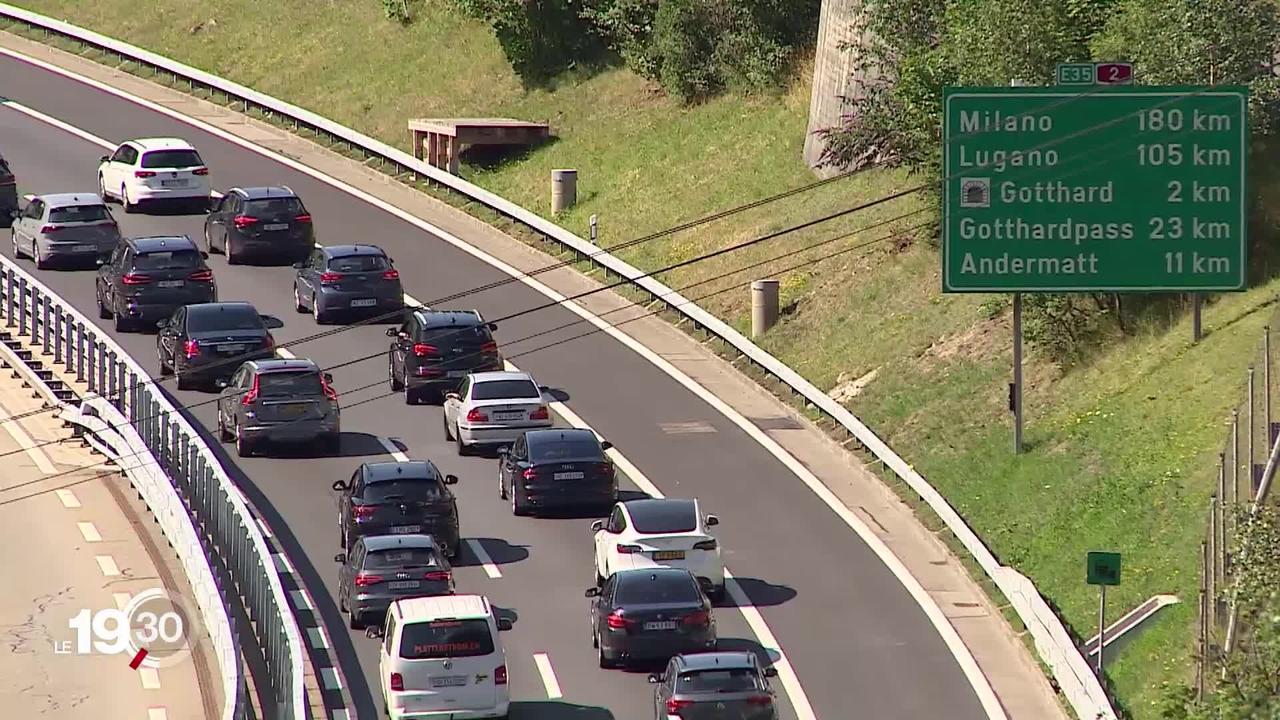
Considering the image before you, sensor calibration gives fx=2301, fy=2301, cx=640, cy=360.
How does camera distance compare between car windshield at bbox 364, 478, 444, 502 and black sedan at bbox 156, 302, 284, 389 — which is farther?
black sedan at bbox 156, 302, 284, 389

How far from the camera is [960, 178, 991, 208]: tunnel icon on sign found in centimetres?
3747

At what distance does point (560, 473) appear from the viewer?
36.9m

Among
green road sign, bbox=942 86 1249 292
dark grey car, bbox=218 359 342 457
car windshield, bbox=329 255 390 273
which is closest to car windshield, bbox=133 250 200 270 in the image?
car windshield, bbox=329 255 390 273

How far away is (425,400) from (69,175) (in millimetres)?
20140

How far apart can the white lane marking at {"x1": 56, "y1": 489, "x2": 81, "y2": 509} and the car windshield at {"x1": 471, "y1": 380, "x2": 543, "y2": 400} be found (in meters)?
7.12

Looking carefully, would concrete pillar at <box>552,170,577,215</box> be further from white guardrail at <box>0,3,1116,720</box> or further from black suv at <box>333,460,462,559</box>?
black suv at <box>333,460,462,559</box>

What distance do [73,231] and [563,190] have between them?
466 inches

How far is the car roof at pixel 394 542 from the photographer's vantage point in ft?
104

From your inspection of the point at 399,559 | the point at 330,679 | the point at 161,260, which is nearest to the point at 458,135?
the point at 161,260

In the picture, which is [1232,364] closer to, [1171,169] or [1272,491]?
[1171,169]

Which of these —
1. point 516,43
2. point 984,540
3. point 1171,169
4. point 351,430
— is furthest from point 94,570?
point 516,43

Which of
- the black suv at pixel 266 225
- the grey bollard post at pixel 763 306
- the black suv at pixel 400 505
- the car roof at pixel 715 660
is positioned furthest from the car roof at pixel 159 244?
the car roof at pixel 715 660

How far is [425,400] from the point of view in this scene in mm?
43438

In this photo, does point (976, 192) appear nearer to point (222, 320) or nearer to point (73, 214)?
point (222, 320)
